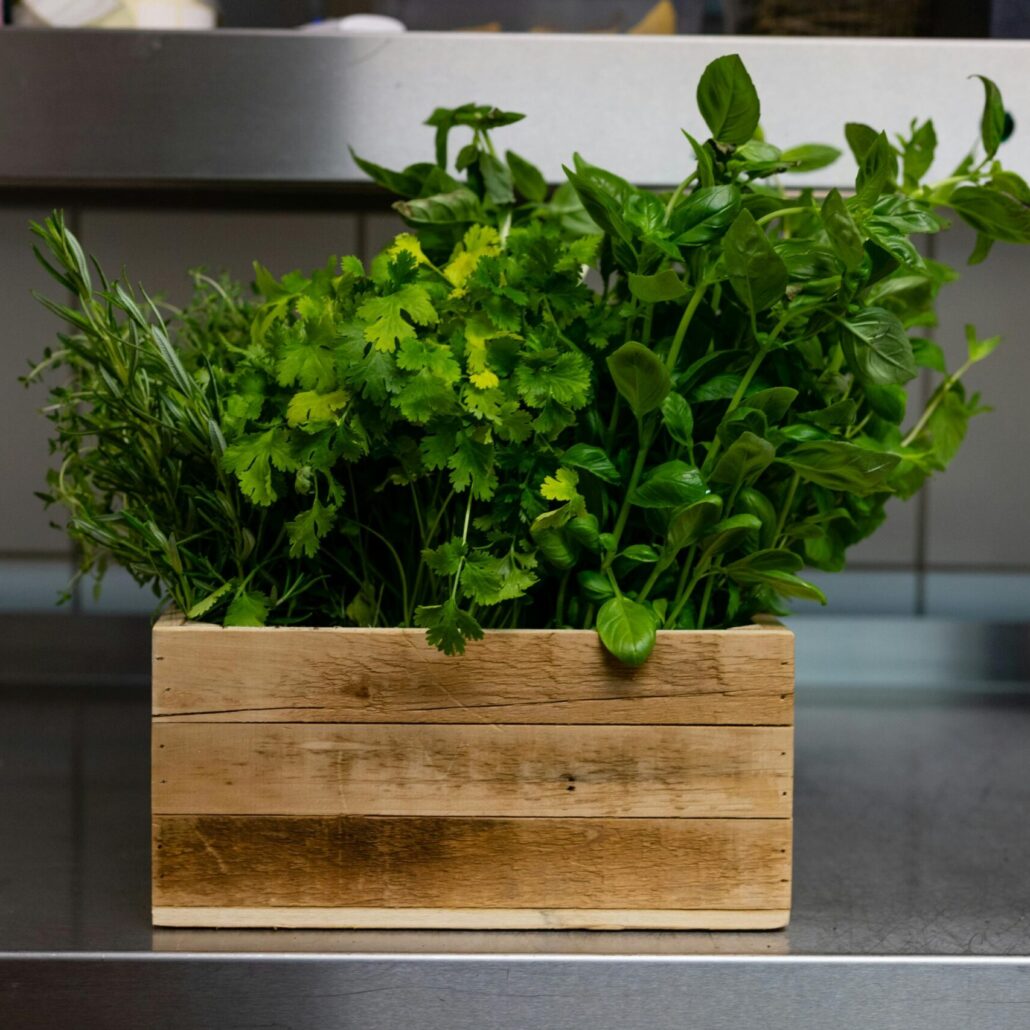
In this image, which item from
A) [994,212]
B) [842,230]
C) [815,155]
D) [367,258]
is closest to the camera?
[842,230]

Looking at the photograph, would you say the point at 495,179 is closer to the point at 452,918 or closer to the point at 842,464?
the point at 842,464

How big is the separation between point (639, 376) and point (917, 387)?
818mm

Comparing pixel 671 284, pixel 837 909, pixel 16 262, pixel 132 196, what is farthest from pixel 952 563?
pixel 16 262

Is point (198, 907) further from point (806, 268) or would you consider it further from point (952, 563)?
point (952, 563)

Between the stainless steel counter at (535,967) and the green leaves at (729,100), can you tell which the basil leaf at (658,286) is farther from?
the stainless steel counter at (535,967)

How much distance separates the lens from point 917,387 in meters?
1.25

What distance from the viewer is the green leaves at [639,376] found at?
1.74 feet

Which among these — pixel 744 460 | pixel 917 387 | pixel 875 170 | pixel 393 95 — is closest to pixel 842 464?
pixel 744 460

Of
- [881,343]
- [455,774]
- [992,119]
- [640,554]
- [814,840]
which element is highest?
[992,119]

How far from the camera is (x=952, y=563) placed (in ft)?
4.16

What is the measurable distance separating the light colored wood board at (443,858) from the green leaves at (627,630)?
0.09m

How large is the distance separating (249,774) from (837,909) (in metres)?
0.34

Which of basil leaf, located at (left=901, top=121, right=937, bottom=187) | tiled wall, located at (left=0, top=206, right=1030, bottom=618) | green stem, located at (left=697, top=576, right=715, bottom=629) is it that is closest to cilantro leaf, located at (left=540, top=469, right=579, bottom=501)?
green stem, located at (left=697, top=576, right=715, bottom=629)

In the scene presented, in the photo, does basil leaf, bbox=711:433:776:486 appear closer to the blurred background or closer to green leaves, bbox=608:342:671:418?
green leaves, bbox=608:342:671:418
